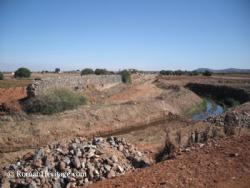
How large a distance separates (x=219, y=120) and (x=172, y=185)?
48.1 feet

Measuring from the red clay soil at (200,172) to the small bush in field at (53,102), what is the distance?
18.1m

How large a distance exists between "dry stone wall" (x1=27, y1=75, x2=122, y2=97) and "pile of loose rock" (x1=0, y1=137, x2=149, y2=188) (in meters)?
18.5

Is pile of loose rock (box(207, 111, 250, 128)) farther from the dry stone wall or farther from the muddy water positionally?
the dry stone wall

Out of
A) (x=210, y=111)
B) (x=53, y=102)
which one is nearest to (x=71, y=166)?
(x=53, y=102)

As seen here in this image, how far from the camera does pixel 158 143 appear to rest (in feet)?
60.4

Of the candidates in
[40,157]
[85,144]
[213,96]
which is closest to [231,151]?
[85,144]

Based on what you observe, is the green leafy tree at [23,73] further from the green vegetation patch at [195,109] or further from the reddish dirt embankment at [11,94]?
the green vegetation patch at [195,109]

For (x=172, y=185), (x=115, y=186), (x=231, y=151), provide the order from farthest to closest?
(x=231, y=151) < (x=115, y=186) < (x=172, y=185)

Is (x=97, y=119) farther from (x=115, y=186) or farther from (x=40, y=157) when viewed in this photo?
(x=115, y=186)

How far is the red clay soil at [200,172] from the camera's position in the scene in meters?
9.37

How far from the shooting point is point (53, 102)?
1117 inches

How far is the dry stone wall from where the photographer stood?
30.8m

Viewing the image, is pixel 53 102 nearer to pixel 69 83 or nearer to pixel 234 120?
pixel 69 83

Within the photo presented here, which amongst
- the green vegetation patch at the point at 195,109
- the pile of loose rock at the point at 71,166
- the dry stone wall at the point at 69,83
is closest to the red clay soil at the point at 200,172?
the pile of loose rock at the point at 71,166
